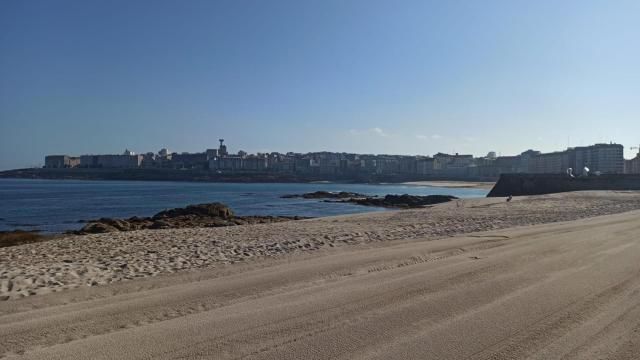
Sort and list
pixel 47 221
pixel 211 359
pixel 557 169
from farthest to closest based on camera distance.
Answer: pixel 557 169 → pixel 47 221 → pixel 211 359

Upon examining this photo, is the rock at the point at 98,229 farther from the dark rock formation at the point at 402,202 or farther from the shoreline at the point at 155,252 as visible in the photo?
the dark rock formation at the point at 402,202

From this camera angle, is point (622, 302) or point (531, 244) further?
point (531, 244)

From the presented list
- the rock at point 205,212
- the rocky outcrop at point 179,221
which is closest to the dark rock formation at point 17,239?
the rocky outcrop at point 179,221

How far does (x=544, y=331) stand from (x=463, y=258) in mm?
5748

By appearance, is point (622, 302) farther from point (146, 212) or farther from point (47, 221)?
point (146, 212)

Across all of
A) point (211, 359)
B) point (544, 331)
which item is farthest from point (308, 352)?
point (544, 331)

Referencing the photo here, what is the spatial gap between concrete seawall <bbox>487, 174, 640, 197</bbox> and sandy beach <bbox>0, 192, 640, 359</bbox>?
61.7 m

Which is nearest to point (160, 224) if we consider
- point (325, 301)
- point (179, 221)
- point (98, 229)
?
point (179, 221)

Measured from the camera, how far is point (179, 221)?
30.0 meters

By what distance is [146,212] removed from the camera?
1821 inches

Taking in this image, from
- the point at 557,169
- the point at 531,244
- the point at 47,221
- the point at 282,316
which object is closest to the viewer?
the point at 282,316

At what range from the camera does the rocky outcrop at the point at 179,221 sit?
25.5 m

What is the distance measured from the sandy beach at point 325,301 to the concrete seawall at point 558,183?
6168 centimetres

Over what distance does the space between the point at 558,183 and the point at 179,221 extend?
60900mm
